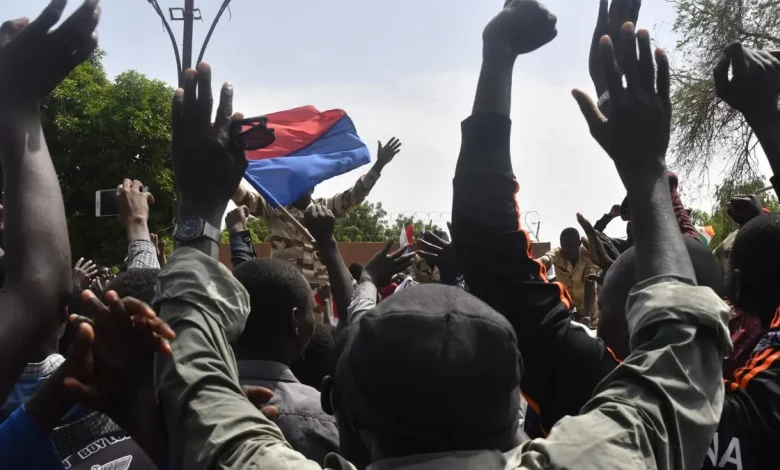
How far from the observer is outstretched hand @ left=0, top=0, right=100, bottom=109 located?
192cm

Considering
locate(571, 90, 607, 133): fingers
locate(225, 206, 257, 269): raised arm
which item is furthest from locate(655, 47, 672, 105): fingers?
locate(225, 206, 257, 269): raised arm

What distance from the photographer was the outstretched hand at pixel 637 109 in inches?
70.1

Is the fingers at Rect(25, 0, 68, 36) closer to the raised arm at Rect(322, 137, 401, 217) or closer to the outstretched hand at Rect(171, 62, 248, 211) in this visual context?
the outstretched hand at Rect(171, 62, 248, 211)

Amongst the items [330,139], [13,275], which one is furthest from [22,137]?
[330,139]

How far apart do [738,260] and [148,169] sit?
2324cm

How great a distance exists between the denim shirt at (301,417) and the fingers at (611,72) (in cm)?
136

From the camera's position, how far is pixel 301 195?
632 cm

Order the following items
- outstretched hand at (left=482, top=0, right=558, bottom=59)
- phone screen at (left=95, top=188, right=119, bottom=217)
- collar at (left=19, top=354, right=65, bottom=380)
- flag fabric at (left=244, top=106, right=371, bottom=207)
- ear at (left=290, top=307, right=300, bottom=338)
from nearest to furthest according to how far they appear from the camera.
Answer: outstretched hand at (left=482, top=0, right=558, bottom=59)
collar at (left=19, top=354, right=65, bottom=380)
ear at (left=290, top=307, right=300, bottom=338)
phone screen at (left=95, top=188, right=119, bottom=217)
flag fabric at (left=244, top=106, right=371, bottom=207)

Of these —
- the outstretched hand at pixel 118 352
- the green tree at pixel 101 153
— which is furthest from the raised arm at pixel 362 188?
the green tree at pixel 101 153

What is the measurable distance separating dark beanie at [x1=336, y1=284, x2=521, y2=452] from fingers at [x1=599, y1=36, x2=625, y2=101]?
2.05 feet

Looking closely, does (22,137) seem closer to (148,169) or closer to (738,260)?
(738,260)

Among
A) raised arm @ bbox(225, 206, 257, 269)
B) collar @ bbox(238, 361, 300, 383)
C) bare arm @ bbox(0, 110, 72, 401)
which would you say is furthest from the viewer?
raised arm @ bbox(225, 206, 257, 269)

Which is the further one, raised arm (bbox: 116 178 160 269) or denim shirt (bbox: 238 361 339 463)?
raised arm (bbox: 116 178 160 269)

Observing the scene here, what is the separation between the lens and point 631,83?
180cm
